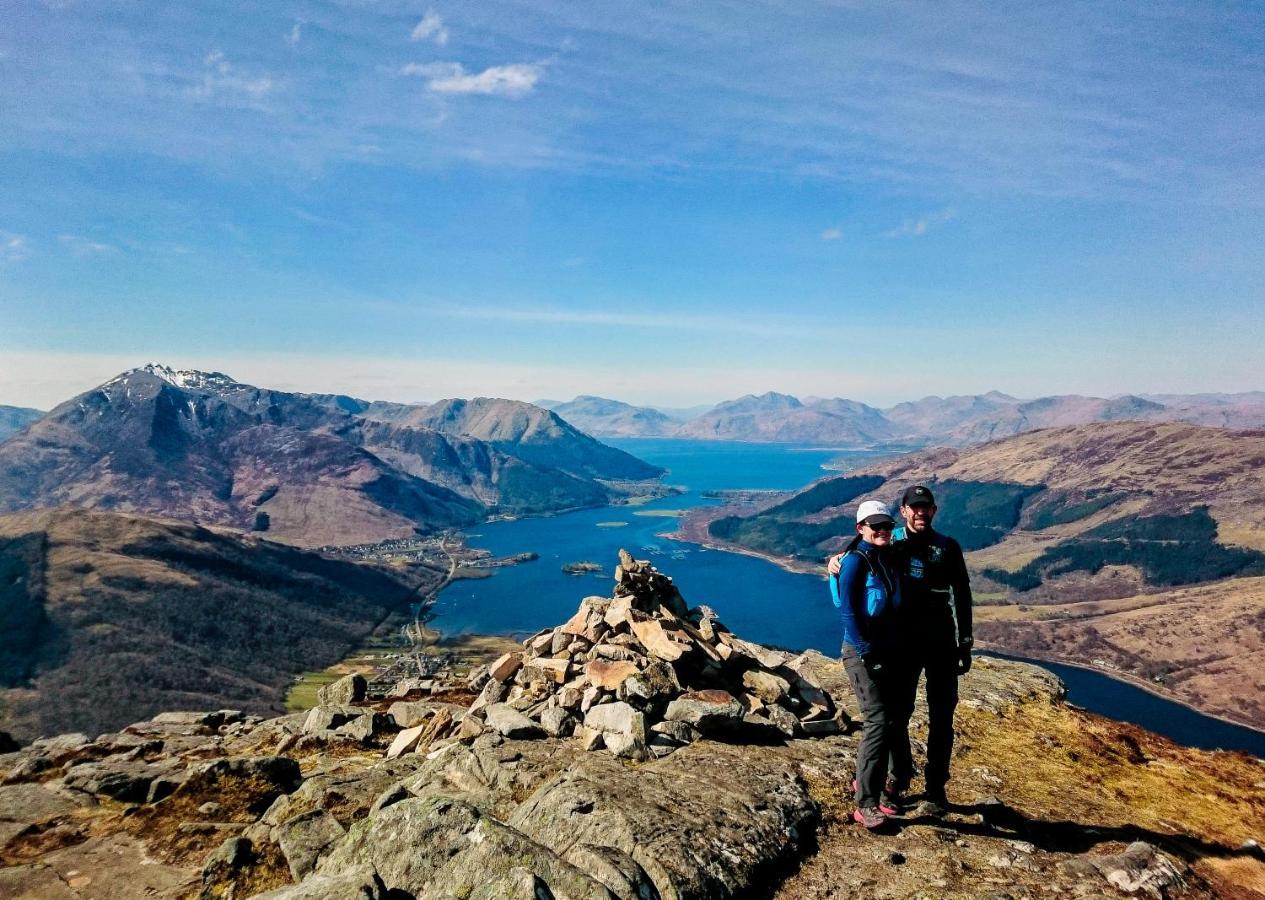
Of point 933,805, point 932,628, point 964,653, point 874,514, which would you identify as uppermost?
point 874,514

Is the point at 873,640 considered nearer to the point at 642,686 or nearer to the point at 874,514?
the point at 874,514

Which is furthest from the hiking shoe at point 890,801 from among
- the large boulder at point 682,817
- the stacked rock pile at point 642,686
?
the stacked rock pile at point 642,686

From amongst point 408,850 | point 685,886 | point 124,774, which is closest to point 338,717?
point 124,774

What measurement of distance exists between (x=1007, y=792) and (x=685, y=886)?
30.3ft

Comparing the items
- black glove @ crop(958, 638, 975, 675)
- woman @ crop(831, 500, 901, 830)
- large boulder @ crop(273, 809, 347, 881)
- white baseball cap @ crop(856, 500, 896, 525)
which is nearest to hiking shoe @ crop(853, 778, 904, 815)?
woman @ crop(831, 500, 901, 830)

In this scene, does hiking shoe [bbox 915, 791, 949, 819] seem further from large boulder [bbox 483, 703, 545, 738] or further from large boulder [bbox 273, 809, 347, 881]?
large boulder [bbox 273, 809, 347, 881]

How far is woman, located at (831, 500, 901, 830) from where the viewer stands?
11117mm

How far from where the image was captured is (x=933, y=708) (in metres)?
12.2

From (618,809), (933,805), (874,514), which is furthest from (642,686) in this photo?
(874,514)

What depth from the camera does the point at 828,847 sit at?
35.1 ft

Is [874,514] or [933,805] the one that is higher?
[874,514]

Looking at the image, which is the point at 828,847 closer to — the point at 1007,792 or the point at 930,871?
the point at 930,871

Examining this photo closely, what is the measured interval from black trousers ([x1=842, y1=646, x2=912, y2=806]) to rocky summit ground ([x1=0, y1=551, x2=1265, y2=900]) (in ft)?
2.87

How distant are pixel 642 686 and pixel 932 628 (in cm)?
698
